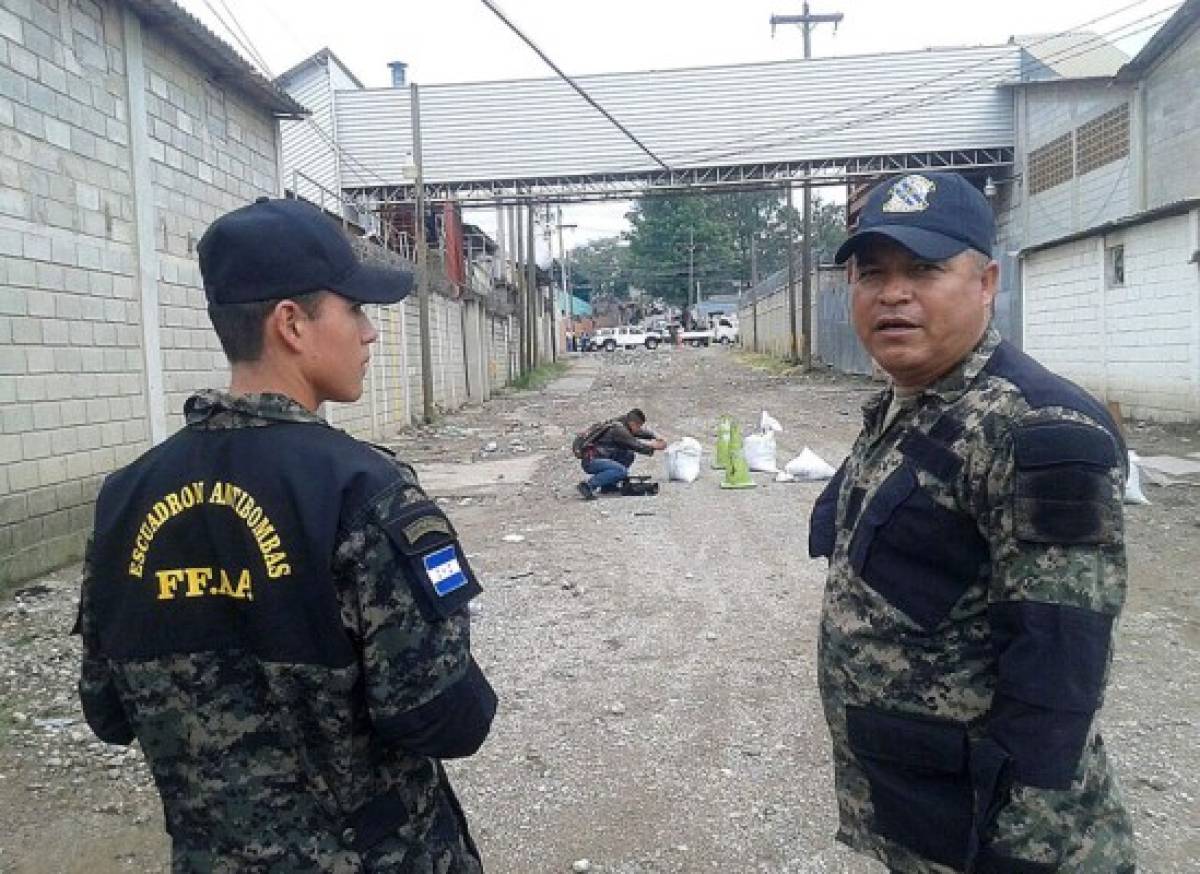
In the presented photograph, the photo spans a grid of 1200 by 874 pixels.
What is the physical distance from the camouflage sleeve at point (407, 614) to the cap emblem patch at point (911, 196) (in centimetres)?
98

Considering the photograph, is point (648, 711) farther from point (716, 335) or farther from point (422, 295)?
point (716, 335)

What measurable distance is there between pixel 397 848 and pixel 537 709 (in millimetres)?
2694

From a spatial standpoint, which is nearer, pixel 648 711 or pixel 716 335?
pixel 648 711

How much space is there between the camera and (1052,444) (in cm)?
135

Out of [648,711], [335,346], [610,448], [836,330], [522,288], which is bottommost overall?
[648,711]

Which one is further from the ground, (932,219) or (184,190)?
(184,190)

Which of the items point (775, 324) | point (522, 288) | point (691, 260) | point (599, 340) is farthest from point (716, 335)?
point (522, 288)

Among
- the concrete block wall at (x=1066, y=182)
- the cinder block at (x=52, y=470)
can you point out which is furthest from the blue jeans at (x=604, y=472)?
the concrete block wall at (x=1066, y=182)

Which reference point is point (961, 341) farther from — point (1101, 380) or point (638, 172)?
point (638, 172)

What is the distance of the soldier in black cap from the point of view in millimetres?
1270

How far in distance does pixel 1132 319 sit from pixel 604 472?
7.97 meters

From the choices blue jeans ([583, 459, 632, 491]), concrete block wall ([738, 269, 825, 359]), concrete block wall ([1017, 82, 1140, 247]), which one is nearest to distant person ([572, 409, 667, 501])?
blue jeans ([583, 459, 632, 491])

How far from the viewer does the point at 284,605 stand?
1261 mm

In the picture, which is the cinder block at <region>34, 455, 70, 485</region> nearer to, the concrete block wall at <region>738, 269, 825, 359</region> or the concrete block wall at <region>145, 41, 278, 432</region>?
the concrete block wall at <region>145, 41, 278, 432</region>
